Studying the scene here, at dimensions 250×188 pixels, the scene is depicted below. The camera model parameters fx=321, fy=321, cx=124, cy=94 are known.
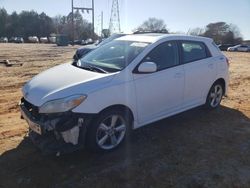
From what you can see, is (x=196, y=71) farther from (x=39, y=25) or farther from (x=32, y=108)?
(x=39, y=25)

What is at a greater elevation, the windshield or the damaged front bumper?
the windshield

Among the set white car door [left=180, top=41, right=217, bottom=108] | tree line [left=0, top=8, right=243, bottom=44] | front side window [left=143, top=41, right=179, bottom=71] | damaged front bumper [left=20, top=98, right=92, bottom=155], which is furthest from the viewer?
tree line [left=0, top=8, right=243, bottom=44]

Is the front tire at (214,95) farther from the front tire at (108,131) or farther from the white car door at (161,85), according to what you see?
the front tire at (108,131)

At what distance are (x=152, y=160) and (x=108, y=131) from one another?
2.48 ft

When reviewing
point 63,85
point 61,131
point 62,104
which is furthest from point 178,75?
point 61,131

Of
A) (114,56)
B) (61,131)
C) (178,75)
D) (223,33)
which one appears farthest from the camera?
(223,33)

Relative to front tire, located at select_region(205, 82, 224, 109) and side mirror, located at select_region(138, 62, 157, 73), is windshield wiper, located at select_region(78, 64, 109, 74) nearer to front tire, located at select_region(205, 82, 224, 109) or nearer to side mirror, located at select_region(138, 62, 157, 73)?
side mirror, located at select_region(138, 62, 157, 73)

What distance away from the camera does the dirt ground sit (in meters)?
4.04

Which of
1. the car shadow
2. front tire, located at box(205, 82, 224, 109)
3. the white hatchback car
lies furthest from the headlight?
front tire, located at box(205, 82, 224, 109)

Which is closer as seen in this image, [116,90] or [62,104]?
[62,104]

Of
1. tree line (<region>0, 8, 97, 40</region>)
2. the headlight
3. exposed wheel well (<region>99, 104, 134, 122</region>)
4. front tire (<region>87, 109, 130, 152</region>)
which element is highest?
tree line (<region>0, 8, 97, 40</region>)

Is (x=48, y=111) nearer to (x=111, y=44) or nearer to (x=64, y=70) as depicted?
(x=64, y=70)

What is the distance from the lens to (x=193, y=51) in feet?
20.4

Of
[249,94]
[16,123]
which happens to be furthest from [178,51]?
[249,94]
